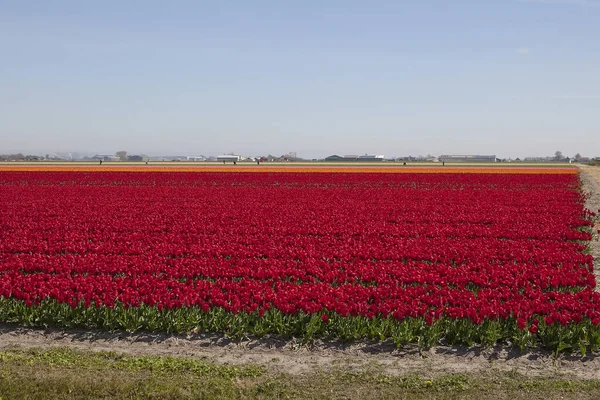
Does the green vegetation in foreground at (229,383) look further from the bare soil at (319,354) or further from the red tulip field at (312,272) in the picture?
the red tulip field at (312,272)

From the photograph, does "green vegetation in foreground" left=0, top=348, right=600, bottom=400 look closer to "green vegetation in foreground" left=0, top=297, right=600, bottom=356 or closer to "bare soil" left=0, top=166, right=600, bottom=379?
"bare soil" left=0, top=166, right=600, bottom=379

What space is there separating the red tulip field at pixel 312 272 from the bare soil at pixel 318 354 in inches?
7.9

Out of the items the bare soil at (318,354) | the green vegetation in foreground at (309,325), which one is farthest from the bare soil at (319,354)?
the green vegetation in foreground at (309,325)

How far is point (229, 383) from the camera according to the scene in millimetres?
6938

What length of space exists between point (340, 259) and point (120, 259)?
4.79 metres

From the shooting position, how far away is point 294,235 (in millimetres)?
16391

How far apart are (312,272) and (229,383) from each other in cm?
496

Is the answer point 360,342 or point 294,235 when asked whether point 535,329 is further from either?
point 294,235

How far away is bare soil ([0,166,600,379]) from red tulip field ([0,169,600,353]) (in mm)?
202

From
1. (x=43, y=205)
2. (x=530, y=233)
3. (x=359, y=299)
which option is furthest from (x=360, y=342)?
(x=43, y=205)

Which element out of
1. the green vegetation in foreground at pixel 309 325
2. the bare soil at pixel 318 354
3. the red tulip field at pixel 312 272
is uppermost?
the red tulip field at pixel 312 272

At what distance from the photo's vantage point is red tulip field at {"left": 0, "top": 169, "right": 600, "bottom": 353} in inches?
342

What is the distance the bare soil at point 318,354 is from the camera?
748cm

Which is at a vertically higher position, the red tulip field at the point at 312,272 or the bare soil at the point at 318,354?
the red tulip field at the point at 312,272
